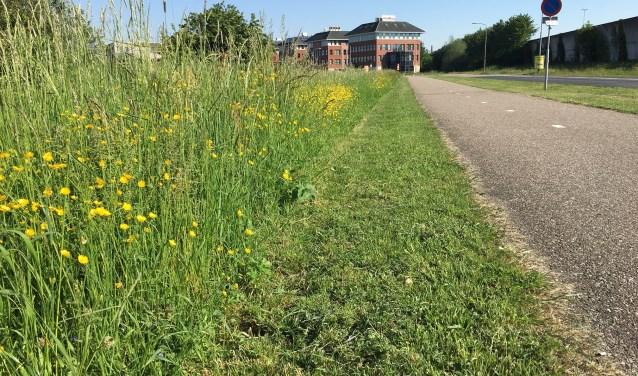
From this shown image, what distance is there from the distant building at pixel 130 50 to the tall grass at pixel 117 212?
45mm

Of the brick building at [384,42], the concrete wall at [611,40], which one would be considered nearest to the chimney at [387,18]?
the brick building at [384,42]

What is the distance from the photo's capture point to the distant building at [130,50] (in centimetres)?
298

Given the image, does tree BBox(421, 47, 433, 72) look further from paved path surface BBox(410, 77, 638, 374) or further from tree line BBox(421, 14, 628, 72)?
paved path surface BBox(410, 77, 638, 374)

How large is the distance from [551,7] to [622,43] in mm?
32885

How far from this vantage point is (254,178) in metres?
3.52

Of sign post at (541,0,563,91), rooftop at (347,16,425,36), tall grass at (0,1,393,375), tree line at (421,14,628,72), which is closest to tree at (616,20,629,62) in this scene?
tree line at (421,14,628,72)

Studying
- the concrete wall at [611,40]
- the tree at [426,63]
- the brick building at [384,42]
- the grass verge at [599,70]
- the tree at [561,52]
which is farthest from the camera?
the brick building at [384,42]

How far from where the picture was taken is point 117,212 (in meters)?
1.98

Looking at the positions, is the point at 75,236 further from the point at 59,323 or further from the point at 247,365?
the point at 247,365

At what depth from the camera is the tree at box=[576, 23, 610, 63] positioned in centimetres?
4391

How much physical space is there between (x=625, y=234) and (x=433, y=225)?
4.04 feet

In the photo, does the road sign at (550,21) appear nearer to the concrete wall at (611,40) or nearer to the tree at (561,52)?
the concrete wall at (611,40)

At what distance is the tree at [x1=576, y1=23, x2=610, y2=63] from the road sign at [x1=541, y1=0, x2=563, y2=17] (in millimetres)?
33781

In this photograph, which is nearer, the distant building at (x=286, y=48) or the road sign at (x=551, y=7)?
the distant building at (x=286, y=48)
